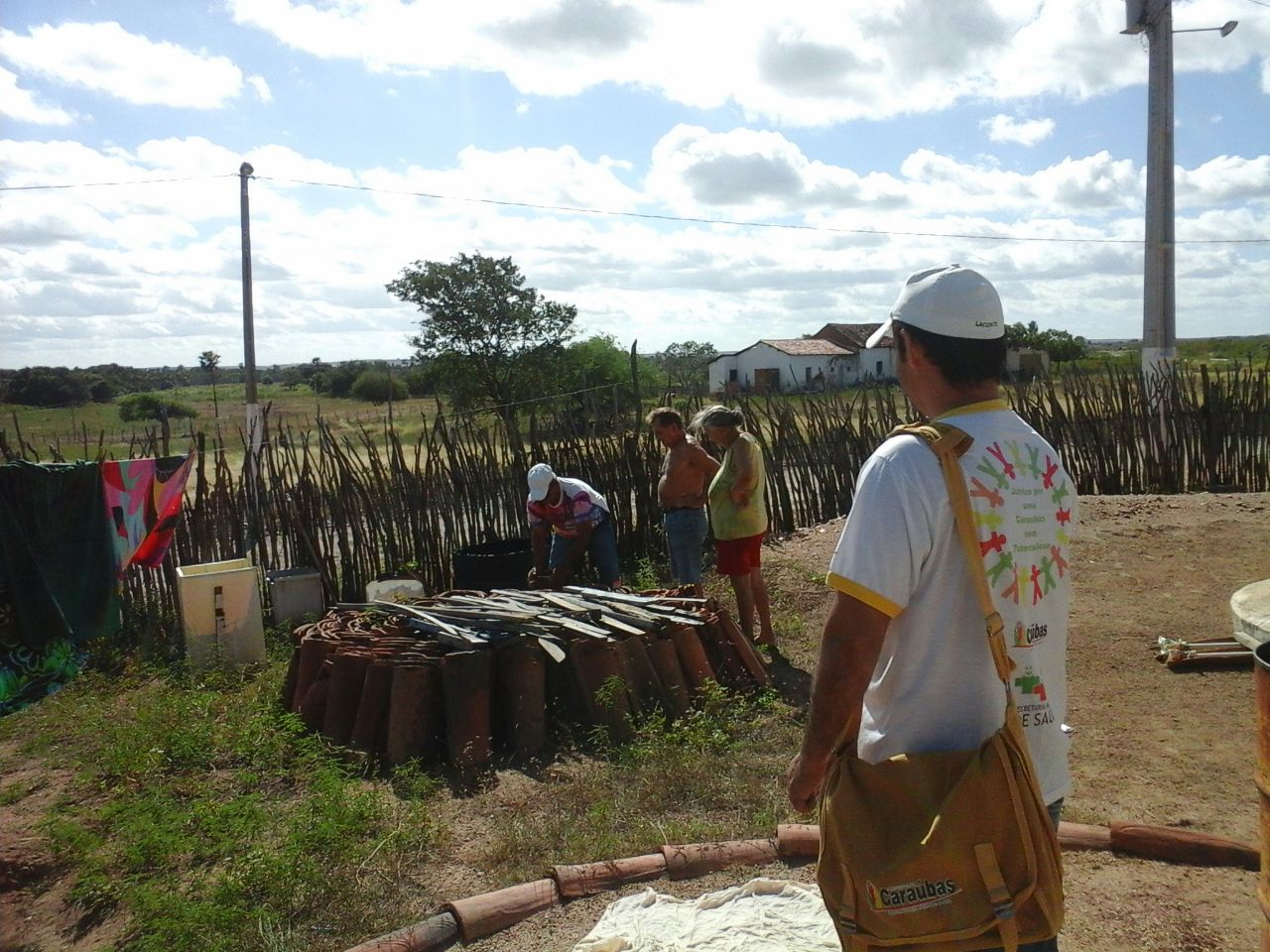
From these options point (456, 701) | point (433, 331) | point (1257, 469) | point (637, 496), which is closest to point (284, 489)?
point (637, 496)

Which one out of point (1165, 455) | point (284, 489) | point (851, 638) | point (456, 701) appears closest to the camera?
point (851, 638)

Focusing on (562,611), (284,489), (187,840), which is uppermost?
(284,489)

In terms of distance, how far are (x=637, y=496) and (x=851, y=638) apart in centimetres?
802

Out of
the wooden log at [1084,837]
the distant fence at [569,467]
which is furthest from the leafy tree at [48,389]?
the wooden log at [1084,837]

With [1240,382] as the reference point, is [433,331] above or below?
above

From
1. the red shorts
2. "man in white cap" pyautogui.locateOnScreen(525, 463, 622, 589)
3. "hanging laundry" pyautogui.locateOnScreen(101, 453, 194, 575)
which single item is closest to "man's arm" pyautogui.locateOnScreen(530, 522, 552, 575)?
"man in white cap" pyautogui.locateOnScreen(525, 463, 622, 589)

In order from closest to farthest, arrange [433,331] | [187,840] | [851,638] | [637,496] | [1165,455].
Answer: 1. [851,638]
2. [187,840]
3. [637,496]
4. [1165,455]
5. [433,331]

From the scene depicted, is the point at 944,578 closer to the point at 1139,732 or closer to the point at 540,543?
the point at 1139,732

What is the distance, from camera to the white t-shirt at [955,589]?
1846 millimetres

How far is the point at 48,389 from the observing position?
1927 cm

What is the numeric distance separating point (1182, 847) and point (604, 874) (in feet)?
6.68

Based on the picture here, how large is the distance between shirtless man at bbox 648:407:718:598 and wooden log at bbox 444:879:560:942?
11.2 feet

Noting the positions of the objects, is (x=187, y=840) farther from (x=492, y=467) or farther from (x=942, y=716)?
(x=492, y=467)

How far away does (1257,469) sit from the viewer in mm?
12211
